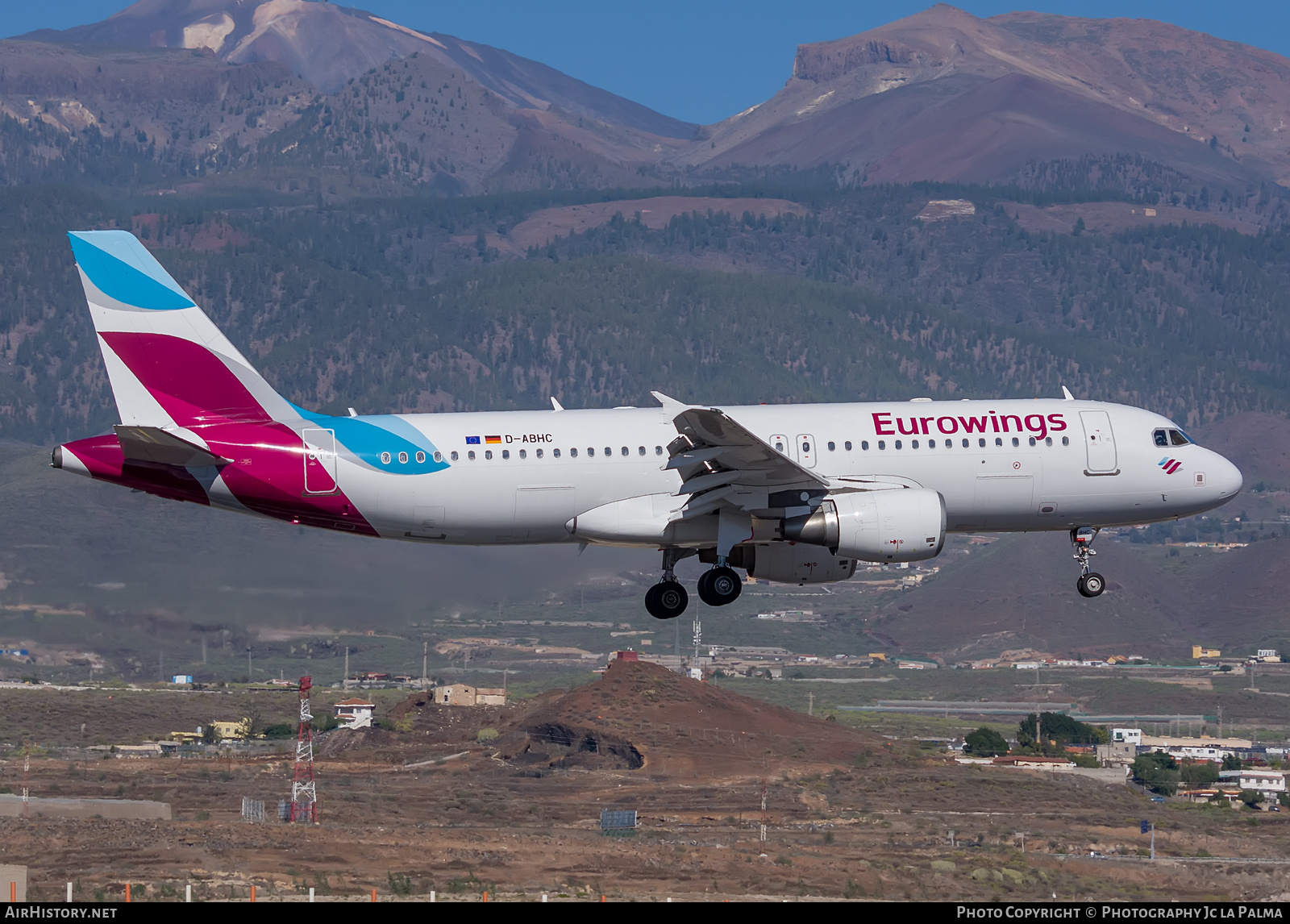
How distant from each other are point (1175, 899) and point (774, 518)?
26.9 m

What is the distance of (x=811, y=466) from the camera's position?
53.9m

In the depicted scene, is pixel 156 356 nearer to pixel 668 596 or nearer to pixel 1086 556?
pixel 668 596

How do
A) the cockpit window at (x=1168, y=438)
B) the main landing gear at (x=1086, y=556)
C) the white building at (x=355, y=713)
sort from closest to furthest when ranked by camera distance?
the cockpit window at (x=1168, y=438), the main landing gear at (x=1086, y=556), the white building at (x=355, y=713)

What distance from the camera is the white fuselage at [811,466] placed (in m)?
53.3

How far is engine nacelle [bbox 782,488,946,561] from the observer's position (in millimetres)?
52438

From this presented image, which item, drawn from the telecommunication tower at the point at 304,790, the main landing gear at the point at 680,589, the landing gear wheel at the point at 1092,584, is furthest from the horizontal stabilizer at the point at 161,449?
the telecommunication tower at the point at 304,790

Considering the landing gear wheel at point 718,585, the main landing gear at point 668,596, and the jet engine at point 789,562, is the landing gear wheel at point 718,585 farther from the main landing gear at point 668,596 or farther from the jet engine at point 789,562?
the jet engine at point 789,562

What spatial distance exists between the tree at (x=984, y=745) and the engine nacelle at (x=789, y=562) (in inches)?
3483

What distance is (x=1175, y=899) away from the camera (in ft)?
228

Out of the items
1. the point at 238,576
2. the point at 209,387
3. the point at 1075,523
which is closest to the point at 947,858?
the point at 1075,523

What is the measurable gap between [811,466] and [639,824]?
41.8 m

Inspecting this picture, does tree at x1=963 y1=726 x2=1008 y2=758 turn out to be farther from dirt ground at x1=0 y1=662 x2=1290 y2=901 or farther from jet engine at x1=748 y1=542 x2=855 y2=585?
jet engine at x1=748 y1=542 x2=855 y2=585

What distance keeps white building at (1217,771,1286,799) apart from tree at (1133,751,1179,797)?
3.80 m

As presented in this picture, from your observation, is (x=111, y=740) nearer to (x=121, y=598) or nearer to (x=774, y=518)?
(x=121, y=598)
